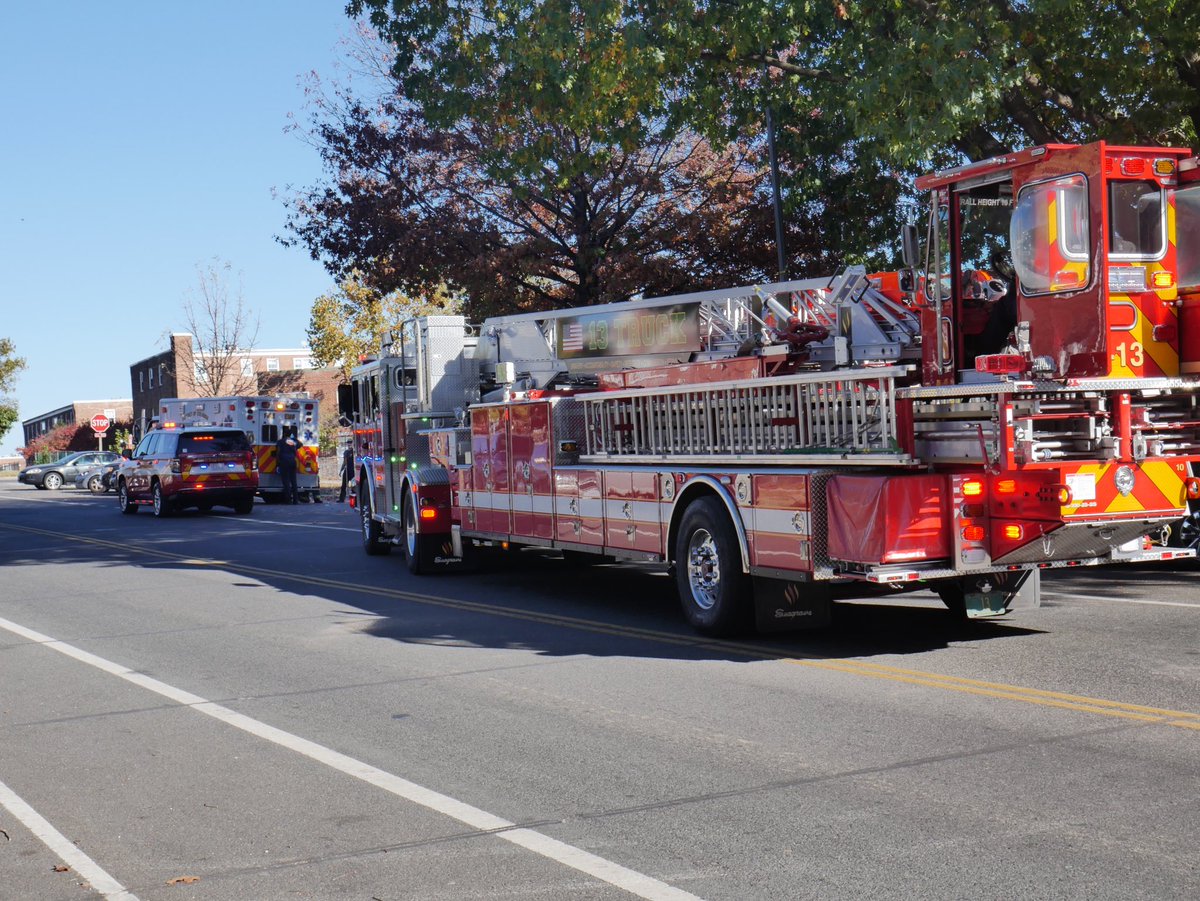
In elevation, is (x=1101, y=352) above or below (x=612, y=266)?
below

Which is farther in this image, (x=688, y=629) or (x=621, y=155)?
(x=621, y=155)

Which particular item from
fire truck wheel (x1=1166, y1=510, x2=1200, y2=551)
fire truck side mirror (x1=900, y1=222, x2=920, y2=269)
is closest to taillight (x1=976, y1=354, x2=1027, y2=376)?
fire truck side mirror (x1=900, y1=222, x2=920, y2=269)

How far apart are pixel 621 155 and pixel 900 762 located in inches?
780

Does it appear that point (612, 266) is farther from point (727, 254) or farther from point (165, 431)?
point (165, 431)

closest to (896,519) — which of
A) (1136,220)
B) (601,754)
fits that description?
(1136,220)

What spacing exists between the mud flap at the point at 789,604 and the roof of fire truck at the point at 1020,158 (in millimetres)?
3125

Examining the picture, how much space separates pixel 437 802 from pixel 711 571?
473cm

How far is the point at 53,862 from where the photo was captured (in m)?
5.59

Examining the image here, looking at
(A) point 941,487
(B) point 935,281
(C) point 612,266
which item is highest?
(C) point 612,266

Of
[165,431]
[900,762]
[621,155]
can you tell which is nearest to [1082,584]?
[900,762]

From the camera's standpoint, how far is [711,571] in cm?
1059

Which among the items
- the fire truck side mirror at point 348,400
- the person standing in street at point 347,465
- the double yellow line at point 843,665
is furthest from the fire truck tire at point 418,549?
the person standing in street at point 347,465

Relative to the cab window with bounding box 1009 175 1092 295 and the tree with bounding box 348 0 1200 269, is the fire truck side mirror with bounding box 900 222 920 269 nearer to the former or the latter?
the cab window with bounding box 1009 175 1092 295

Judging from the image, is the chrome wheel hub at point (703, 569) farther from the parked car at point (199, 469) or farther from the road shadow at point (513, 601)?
the parked car at point (199, 469)
